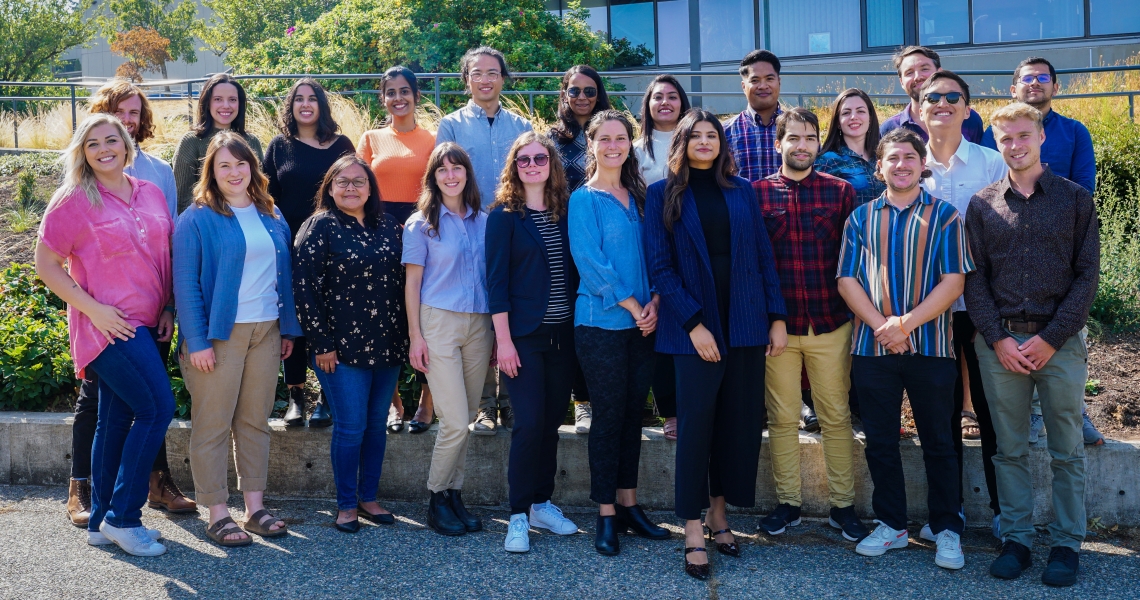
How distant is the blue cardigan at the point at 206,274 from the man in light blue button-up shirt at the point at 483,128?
1.48m

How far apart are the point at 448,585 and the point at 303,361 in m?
1.88

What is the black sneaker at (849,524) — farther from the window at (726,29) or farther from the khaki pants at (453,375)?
the window at (726,29)

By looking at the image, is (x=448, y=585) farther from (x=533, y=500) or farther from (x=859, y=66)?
(x=859, y=66)

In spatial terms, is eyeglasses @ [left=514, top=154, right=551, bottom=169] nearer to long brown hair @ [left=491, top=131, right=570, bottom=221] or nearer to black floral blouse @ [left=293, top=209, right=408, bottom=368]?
long brown hair @ [left=491, top=131, right=570, bottom=221]

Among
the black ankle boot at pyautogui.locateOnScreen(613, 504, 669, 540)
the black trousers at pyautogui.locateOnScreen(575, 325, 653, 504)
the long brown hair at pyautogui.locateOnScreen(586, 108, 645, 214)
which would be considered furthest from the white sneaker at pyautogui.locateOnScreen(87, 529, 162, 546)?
the long brown hair at pyautogui.locateOnScreen(586, 108, 645, 214)

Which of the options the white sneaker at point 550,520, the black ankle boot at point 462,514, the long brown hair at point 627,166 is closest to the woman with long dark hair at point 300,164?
the black ankle boot at point 462,514

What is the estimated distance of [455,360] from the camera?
5.15 metres

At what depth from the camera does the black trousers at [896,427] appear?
4734 mm

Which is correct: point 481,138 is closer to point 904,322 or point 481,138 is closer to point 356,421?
point 356,421

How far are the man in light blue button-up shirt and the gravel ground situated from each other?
83.8 inches

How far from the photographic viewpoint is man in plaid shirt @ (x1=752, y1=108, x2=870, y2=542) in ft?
16.1

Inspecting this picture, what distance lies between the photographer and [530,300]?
16.2 feet

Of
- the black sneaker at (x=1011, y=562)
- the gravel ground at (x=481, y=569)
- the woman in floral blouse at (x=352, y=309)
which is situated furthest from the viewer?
Answer: the woman in floral blouse at (x=352, y=309)

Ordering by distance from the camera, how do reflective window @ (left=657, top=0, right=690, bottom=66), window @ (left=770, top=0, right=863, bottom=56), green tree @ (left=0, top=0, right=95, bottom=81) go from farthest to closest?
green tree @ (left=0, top=0, right=95, bottom=81)
reflective window @ (left=657, top=0, right=690, bottom=66)
window @ (left=770, top=0, right=863, bottom=56)
